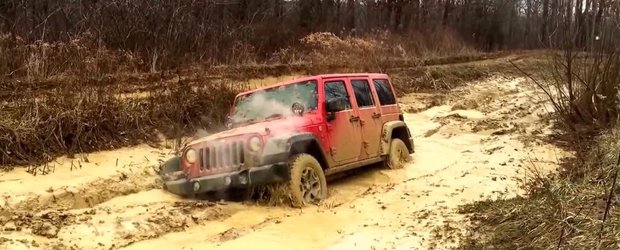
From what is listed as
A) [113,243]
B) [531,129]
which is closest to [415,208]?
[113,243]

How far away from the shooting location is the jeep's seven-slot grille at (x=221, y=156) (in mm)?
7461

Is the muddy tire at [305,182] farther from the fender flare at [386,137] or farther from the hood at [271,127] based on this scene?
the fender flare at [386,137]

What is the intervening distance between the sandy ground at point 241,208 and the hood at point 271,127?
2.73 feet

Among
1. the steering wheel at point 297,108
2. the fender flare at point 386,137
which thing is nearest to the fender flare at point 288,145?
the steering wheel at point 297,108

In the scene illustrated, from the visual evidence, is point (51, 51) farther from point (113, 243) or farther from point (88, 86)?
point (113, 243)

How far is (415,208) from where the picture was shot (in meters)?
7.25

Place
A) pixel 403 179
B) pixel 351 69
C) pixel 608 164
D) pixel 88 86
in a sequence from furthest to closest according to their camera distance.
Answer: pixel 351 69 → pixel 88 86 → pixel 403 179 → pixel 608 164

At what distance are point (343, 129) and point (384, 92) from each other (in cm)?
206

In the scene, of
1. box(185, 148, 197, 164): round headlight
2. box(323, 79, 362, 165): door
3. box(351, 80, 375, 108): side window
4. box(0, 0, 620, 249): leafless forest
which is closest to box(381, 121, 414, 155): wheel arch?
box(351, 80, 375, 108): side window

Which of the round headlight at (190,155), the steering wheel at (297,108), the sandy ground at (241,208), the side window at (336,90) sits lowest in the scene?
the sandy ground at (241,208)

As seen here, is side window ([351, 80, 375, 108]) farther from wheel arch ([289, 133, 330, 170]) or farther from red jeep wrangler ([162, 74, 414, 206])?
wheel arch ([289, 133, 330, 170])

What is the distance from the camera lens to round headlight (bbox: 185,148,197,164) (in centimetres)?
777

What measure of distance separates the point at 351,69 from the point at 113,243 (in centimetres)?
1352

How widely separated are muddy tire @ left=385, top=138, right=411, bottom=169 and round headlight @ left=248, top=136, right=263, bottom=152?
128 inches
